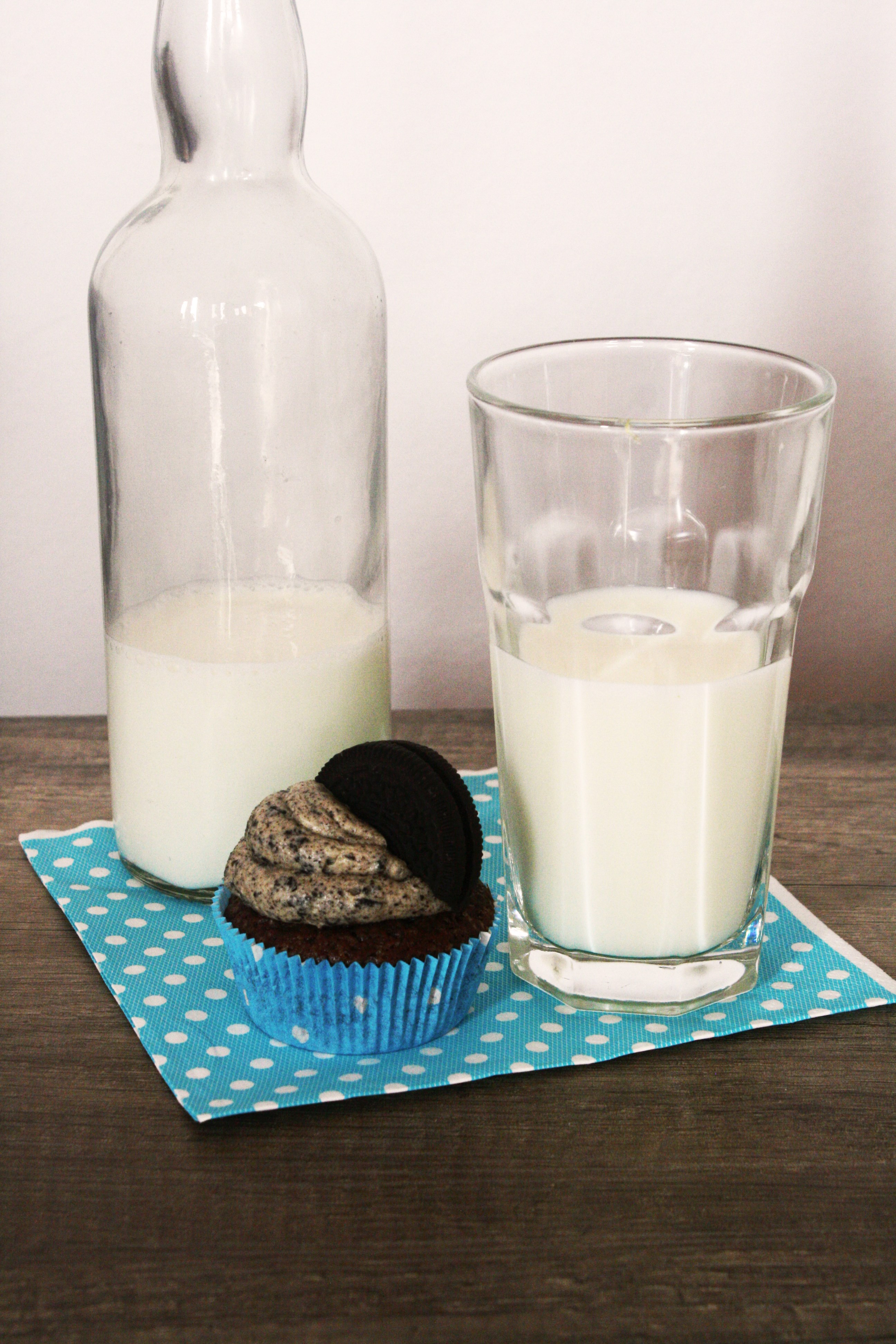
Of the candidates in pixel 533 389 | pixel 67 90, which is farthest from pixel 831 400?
pixel 67 90

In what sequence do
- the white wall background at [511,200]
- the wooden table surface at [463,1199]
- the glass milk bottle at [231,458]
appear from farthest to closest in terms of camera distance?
the white wall background at [511,200], the glass milk bottle at [231,458], the wooden table surface at [463,1199]

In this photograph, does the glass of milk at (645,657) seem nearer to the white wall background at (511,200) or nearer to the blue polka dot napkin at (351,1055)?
the blue polka dot napkin at (351,1055)

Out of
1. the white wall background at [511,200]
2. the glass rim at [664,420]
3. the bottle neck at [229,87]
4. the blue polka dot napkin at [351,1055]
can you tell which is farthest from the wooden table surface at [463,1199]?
the white wall background at [511,200]

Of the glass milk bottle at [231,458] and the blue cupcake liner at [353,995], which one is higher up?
the glass milk bottle at [231,458]

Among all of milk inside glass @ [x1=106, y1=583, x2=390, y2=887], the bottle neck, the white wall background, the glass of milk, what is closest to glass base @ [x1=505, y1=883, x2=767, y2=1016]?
the glass of milk

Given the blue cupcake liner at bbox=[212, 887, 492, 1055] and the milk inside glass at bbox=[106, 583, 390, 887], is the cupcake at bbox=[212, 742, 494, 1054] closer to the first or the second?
the blue cupcake liner at bbox=[212, 887, 492, 1055]

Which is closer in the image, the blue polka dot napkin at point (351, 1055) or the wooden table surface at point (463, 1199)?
the wooden table surface at point (463, 1199)

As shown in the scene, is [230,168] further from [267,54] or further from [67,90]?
[67,90]

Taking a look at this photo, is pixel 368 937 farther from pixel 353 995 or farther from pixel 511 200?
pixel 511 200
